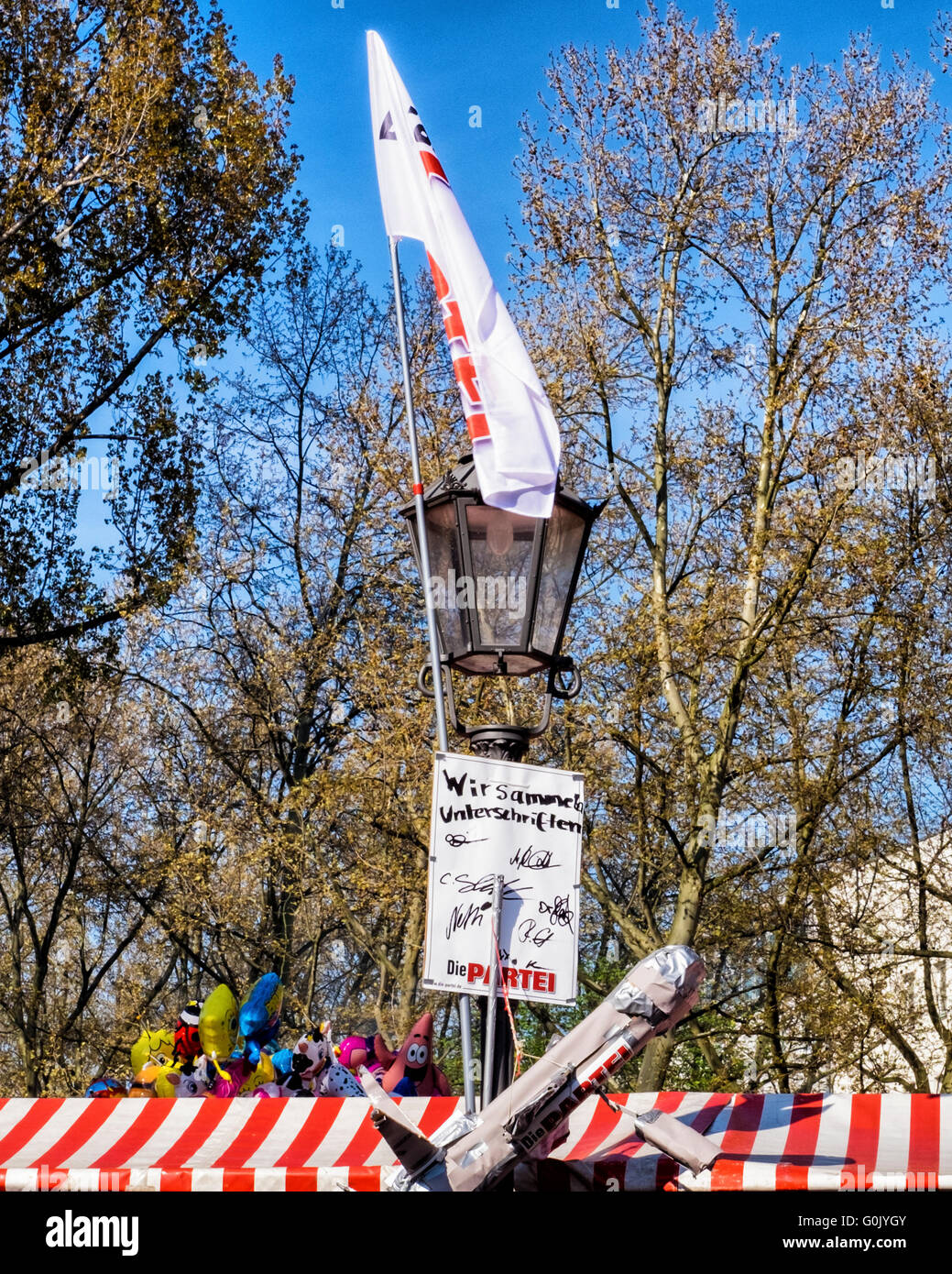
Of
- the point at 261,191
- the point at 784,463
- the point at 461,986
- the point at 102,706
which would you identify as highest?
the point at 261,191

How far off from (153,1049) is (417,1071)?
98.6 inches

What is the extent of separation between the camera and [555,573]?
6.17 meters

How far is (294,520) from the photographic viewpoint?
2688 cm

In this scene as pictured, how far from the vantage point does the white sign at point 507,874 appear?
518 centimetres

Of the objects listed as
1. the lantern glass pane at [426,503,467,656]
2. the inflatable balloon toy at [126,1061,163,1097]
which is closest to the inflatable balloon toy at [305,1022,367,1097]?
the inflatable balloon toy at [126,1061,163,1097]

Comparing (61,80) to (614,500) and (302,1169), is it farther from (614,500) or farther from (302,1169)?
(302,1169)

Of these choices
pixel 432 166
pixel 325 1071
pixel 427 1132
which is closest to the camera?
pixel 427 1132

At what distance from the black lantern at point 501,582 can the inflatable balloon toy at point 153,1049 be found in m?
6.33

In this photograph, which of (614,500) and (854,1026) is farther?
(614,500)

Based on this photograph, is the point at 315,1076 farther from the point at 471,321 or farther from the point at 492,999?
the point at 471,321

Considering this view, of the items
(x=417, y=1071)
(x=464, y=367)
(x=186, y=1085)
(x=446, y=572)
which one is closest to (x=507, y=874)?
(x=446, y=572)
